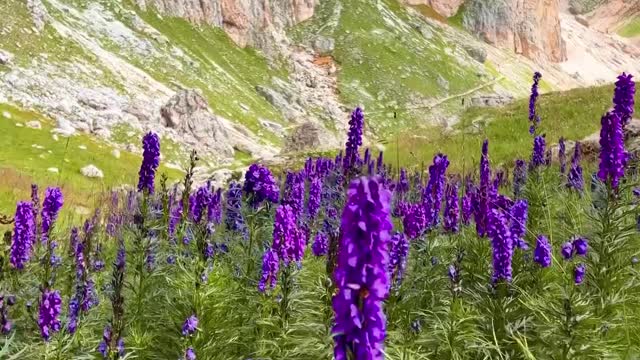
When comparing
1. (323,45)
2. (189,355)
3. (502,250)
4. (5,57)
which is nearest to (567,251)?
(502,250)

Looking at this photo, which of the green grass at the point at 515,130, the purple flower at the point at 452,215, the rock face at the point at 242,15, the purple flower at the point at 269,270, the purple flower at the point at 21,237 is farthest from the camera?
the rock face at the point at 242,15

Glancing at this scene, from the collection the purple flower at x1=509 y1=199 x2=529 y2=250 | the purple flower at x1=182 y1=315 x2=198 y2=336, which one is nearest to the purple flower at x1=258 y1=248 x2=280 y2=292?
the purple flower at x1=182 y1=315 x2=198 y2=336

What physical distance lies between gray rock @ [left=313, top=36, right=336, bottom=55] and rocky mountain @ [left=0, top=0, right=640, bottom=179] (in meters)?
0.35

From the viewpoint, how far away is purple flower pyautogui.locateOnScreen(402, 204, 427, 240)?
688cm

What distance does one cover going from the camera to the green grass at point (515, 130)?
21.8 m

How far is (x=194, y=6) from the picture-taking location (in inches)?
3349

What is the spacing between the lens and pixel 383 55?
97625mm

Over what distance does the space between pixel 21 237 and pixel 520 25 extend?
142 meters

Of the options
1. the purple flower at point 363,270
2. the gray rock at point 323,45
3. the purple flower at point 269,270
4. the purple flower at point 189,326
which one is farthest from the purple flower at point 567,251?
the gray rock at point 323,45

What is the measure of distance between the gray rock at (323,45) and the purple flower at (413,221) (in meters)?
94.7

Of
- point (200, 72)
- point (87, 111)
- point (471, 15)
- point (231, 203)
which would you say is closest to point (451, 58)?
point (471, 15)

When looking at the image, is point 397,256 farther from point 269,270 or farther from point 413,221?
point 413,221

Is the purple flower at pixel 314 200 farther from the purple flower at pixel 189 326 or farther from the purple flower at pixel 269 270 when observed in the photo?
the purple flower at pixel 189 326

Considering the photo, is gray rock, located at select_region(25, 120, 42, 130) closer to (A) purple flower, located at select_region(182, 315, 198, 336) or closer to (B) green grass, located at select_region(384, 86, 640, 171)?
(B) green grass, located at select_region(384, 86, 640, 171)
